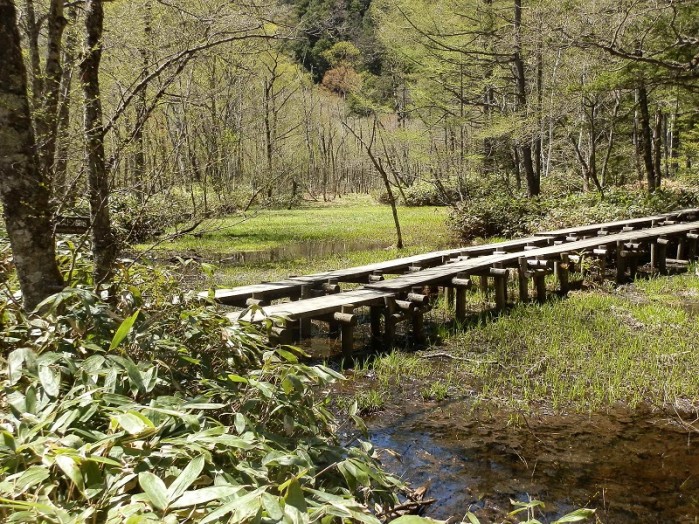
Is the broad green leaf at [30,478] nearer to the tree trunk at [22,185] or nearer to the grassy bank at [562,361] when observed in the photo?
the tree trunk at [22,185]

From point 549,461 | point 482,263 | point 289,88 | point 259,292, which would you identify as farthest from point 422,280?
point 289,88

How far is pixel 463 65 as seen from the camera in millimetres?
18203

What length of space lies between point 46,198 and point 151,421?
1.64 m

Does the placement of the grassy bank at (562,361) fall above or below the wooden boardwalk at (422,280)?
below

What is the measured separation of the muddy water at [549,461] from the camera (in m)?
3.57

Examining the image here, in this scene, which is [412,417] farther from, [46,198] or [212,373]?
[46,198]

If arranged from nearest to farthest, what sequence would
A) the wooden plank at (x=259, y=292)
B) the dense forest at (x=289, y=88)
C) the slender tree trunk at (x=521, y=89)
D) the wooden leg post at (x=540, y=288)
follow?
the dense forest at (x=289, y=88)
the wooden plank at (x=259, y=292)
the wooden leg post at (x=540, y=288)
the slender tree trunk at (x=521, y=89)

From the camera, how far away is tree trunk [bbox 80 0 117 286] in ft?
11.2

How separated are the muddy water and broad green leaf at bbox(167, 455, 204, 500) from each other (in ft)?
8.34

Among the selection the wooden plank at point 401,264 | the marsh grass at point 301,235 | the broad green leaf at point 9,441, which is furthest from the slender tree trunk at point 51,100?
the marsh grass at point 301,235

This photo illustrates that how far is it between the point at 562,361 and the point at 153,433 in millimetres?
5582

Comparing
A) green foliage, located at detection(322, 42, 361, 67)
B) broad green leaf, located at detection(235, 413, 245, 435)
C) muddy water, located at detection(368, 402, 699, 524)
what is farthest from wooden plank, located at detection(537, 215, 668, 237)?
green foliage, located at detection(322, 42, 361, 67)

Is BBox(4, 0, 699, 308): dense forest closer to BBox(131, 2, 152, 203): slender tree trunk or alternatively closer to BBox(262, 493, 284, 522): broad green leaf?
BBox(131, 2, 152, 203): slender tree trunk

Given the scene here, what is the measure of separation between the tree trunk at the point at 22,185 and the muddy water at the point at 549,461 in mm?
2720
